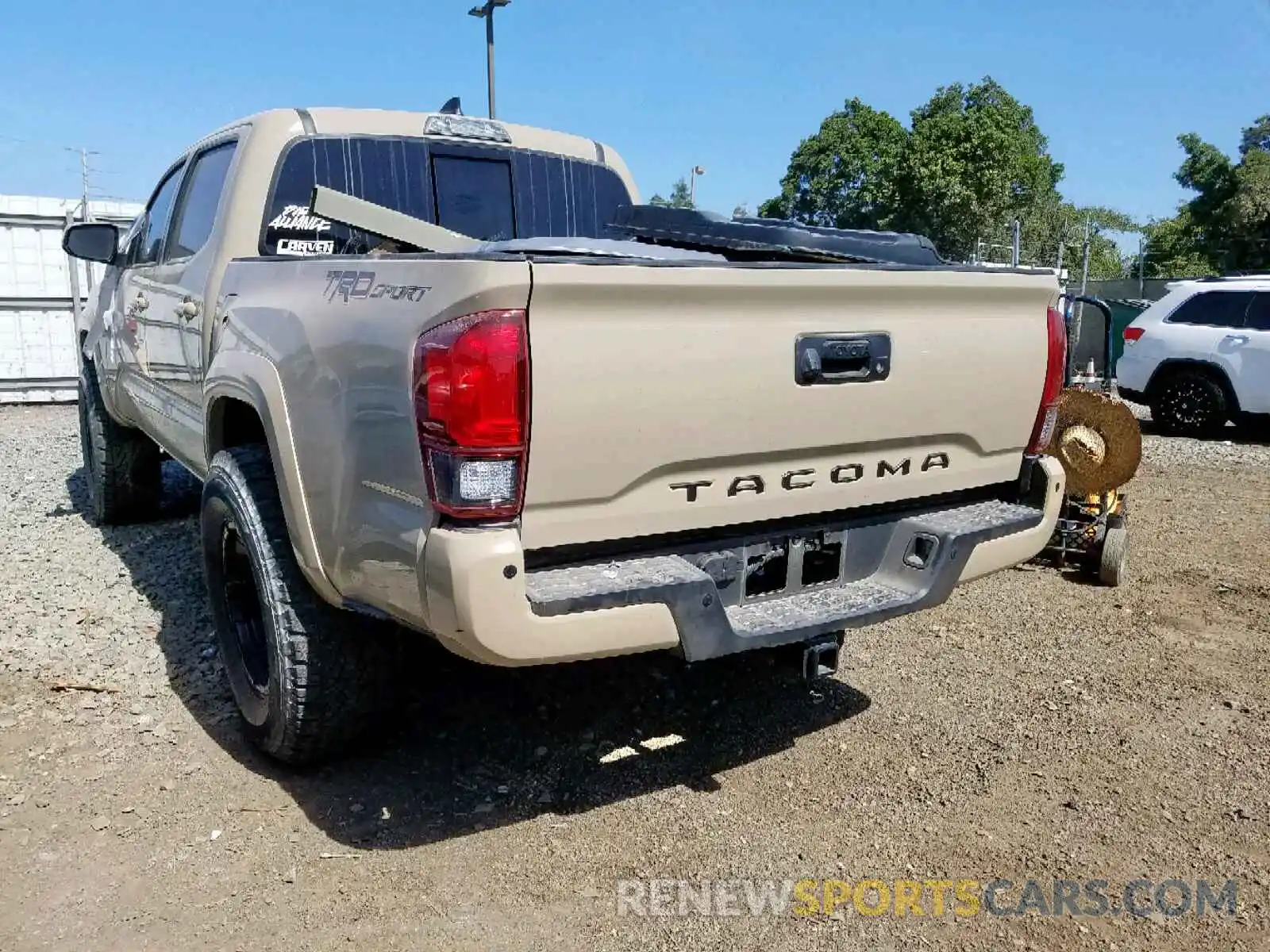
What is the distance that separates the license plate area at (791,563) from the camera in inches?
113

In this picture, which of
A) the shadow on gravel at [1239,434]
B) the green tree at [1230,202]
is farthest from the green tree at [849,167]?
the shadow on gravel at [1239,434]

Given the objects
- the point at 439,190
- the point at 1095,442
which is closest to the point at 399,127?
the point at 439,190

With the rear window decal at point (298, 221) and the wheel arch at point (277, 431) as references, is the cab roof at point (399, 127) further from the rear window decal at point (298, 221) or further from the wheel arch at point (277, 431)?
the wheel arch at point (277, 431)

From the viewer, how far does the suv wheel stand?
1102cm

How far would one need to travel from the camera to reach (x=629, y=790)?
3266 millimetres

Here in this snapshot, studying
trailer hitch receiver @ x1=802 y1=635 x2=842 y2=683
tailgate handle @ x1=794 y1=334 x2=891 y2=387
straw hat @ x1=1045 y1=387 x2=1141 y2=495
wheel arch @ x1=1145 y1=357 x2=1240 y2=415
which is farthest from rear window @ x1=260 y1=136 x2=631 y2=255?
wheel arch @ x1=1145 y1=357 x2=1240 y2=415

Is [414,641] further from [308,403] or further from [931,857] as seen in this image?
[931,857]

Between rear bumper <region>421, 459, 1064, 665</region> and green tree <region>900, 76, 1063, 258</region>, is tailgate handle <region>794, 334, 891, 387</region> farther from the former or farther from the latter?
green tree <region>900, 76, 1063, 258</region>

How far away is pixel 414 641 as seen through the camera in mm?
3289

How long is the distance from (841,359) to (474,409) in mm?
1047

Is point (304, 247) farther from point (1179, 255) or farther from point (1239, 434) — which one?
point (1179, 255)

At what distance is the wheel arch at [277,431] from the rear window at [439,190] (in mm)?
686

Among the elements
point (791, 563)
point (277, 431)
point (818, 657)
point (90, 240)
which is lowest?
point (818, 657)

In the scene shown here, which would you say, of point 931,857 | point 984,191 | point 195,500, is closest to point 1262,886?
point 931,857
